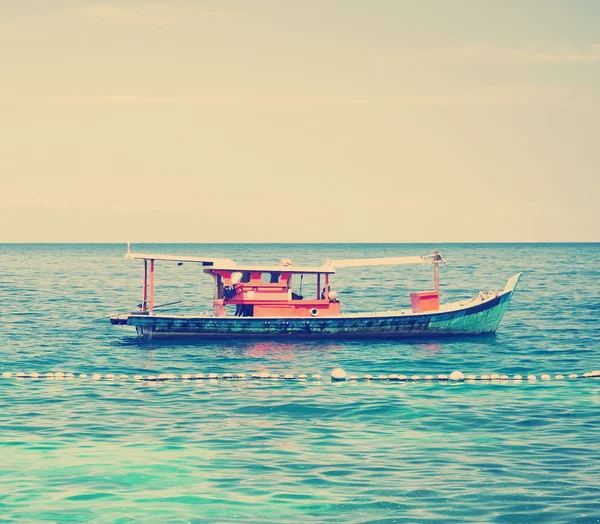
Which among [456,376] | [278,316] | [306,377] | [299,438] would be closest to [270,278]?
[278,316]

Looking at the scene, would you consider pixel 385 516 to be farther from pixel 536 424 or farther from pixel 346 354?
pixel 346 354

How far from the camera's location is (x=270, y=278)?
43188 millimetres

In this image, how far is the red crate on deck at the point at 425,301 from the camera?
4356 centimetres

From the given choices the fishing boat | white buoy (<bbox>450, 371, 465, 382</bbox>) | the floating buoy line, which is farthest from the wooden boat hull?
white buoy (<bbox>450, 371, 465, 382</bbox>)

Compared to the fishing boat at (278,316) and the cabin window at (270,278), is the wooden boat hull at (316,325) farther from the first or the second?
the cabin window at (270,278)

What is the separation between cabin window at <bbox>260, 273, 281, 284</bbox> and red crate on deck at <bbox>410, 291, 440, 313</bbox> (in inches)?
236

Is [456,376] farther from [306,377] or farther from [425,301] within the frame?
[425,301]

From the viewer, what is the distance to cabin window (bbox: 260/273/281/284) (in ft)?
141

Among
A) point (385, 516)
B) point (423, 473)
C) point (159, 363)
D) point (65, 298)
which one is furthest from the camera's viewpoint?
point (65, 298)

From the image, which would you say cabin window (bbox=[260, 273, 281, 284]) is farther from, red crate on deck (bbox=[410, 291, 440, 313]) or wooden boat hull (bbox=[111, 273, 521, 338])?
red crate on deck (bbox=[410, 291, 440, 313])

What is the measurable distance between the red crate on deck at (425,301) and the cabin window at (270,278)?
19.6ft

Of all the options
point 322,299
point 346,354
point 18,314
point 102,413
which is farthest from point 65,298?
point 102,413

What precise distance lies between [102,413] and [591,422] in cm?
1250

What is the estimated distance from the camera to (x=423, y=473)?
1938cm
